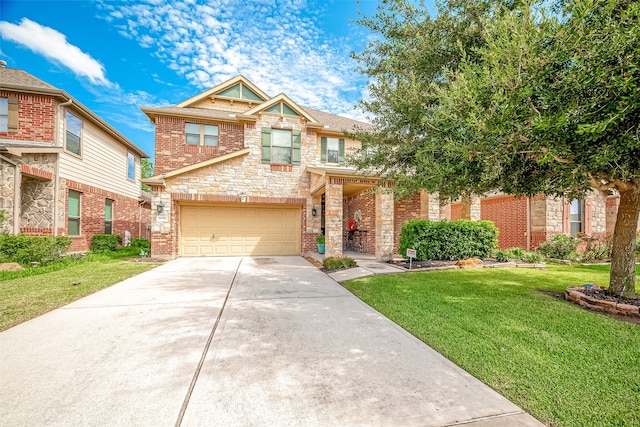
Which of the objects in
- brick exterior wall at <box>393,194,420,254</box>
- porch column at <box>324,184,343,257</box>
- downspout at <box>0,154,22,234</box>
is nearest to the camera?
downspout at <box>0,154,22,234</box>

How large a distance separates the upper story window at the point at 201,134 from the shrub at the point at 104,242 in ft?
18.5

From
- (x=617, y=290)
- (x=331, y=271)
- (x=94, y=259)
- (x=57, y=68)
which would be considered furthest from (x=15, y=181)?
(x=617, y=290)

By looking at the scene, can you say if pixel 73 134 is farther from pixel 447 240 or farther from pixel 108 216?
pixel 447 240

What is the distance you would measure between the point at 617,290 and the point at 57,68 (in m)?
18.3

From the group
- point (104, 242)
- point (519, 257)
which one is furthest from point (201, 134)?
point (519, 257)

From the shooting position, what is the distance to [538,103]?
11.6 feet

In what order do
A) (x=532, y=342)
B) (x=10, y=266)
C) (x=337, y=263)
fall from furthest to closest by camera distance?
(x=337, y=263) → (x=10, y=266) → (x=532, y=342)

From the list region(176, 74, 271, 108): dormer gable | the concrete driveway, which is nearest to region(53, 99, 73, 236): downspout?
region(176, 74, 271, 108): dormer gable

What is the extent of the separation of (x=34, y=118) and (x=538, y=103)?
14.7 meters

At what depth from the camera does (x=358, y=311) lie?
4.34 m

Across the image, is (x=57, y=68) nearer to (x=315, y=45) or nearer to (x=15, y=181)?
(x=15, y=181)

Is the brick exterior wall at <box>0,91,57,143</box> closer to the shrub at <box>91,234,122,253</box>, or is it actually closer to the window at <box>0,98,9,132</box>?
the window at <box>0,98,9,132</box>

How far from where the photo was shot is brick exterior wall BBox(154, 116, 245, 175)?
11695 mm

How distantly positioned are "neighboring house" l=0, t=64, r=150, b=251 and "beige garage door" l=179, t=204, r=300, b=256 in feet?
13.5
